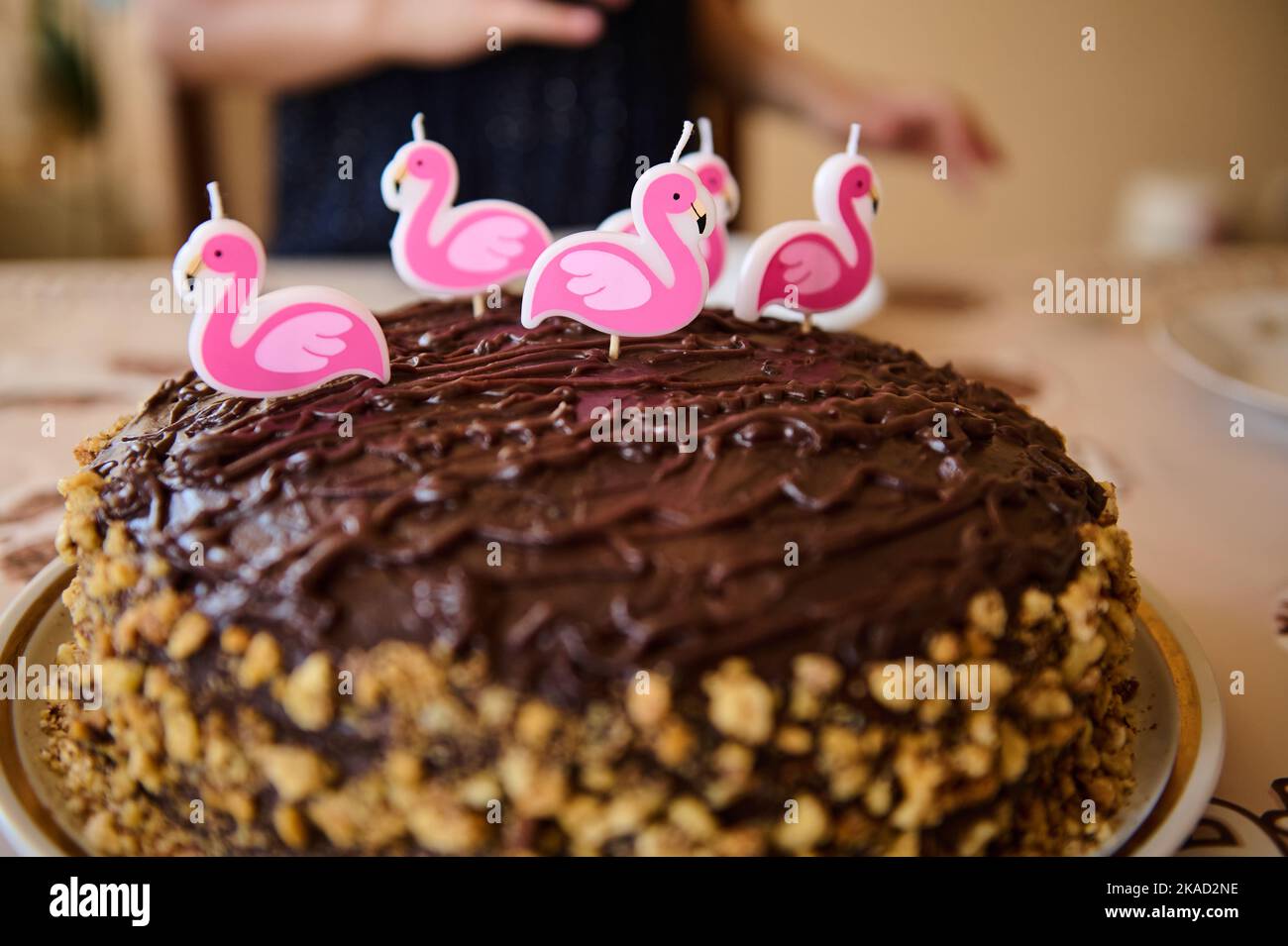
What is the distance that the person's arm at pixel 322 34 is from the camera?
103 inches

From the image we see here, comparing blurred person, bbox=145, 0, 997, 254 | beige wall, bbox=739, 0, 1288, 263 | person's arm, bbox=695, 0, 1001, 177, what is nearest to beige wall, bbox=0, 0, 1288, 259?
beige wall, bbox=739, 0, 1288, 263

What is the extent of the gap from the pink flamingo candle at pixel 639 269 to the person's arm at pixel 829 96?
1403mm

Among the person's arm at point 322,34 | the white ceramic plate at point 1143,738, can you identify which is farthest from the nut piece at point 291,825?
the person's arm at point 322,34

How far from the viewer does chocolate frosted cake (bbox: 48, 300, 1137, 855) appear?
3.31ft

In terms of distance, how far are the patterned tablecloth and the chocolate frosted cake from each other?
26 centimetres

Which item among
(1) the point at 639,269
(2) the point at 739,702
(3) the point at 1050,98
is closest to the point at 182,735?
(2) the point at 739,702

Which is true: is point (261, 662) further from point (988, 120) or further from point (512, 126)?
point (988, 120)

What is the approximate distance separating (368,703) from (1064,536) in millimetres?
741

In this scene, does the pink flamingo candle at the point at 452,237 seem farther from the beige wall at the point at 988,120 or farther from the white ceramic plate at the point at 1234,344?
the beige wall at the point at 988,120

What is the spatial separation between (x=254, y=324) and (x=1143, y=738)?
1.11m

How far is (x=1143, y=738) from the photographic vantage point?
128cm

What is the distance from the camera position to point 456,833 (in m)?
1.03
